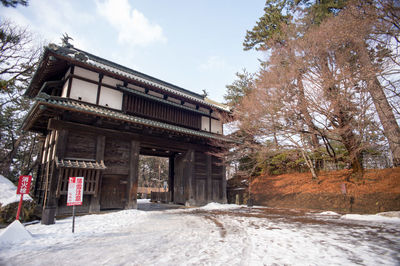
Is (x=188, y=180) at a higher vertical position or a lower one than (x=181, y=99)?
lower

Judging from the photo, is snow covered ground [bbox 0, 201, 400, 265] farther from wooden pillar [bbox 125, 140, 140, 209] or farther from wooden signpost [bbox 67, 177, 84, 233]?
wooden pillar [bbox 125, 140, 140, 209]

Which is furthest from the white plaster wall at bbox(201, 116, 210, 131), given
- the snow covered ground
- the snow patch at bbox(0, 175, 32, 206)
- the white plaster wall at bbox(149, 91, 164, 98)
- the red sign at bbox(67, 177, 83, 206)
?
the snow patch at bbox(0, 175, 32, 206)

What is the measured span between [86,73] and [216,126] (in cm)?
1014

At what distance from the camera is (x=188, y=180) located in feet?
46.4

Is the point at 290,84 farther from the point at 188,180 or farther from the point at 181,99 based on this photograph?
the point at 188,180

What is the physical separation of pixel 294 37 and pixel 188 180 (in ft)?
40.3

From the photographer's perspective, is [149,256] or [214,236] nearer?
[149,256]

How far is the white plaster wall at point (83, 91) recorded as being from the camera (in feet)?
34.3

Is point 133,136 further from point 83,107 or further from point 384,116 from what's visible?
point 384,116

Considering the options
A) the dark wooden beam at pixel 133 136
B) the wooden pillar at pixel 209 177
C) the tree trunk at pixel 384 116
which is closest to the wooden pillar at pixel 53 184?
the dark wooden beam at pixel 133 136

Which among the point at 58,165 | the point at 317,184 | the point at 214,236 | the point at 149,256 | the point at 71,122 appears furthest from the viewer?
the point at 317,184

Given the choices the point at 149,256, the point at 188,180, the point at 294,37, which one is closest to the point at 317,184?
the point at 188,180

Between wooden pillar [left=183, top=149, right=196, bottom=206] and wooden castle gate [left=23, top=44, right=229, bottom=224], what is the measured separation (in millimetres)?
68

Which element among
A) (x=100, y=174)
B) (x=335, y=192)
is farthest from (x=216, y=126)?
(x=100, y=174)
